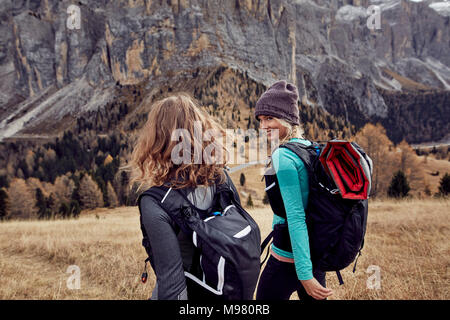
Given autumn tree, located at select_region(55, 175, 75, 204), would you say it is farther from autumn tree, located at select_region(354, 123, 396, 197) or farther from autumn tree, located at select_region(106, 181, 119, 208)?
autumn tree, located at select_region(354, 123, 396, 197)

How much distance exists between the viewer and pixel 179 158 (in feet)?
5.95

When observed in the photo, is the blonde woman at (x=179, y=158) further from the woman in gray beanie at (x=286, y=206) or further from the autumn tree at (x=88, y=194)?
the autumn tree at (x=88, y=194)

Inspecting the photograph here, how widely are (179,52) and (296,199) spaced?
10996cm

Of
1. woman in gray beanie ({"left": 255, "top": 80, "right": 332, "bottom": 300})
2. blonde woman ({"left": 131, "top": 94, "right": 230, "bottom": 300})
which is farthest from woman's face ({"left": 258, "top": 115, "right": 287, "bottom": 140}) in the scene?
blonde woman ({"left": 131, "top": 94, "right": 230, "bottom": 300})

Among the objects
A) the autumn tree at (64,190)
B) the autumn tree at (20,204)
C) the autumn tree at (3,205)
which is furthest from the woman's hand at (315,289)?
the autumn tree at (64,190)

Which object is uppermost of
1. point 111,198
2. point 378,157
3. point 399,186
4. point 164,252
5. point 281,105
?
point 281,105

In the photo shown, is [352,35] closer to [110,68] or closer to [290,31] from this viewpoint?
[290,31]

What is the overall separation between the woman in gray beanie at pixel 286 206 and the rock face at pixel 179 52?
96865 millimetres

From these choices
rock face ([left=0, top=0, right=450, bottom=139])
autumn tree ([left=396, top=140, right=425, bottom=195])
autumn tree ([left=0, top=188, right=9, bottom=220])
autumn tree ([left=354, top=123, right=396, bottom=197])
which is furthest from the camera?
rock face ([left=0, top=0, right=450, bottom=139])

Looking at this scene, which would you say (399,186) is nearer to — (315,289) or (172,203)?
(315,289)

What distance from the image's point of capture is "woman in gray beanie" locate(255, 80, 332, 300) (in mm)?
1871

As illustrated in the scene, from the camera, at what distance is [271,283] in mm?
2217

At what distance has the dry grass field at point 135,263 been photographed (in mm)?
3926

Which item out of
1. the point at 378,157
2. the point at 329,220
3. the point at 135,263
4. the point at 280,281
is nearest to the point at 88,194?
the point at 378,157
